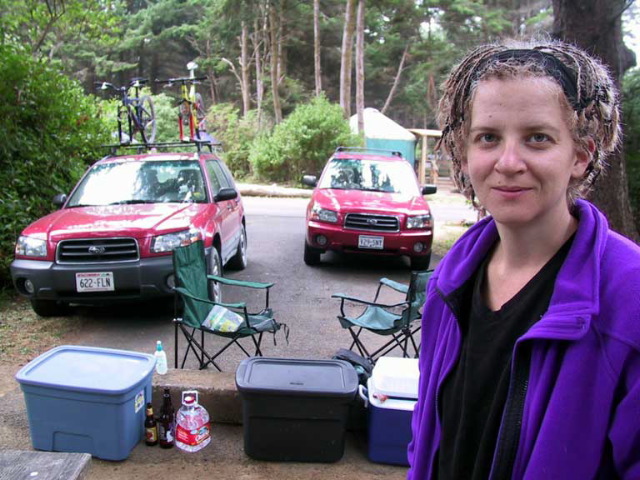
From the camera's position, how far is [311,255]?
8328mm

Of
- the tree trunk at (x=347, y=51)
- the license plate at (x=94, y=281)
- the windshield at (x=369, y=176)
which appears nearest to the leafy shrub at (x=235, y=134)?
the tree trunk at (x=347, y=51)

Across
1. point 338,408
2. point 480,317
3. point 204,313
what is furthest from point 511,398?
point 204,313

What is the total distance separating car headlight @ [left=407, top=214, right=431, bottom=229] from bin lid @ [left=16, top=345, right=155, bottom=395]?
4.79 metres

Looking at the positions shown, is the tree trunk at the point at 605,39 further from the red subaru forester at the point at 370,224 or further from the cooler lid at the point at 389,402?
the cooler lid at the point at 389,402

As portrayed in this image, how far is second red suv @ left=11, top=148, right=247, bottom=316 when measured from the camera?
5.27 m

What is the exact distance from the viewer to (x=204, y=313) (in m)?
4.57

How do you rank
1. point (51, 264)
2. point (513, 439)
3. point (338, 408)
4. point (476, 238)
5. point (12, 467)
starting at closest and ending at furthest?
point (513, 439) → point (476, 238) → point (12, 467) → point (338, 408) → point (51, 264)

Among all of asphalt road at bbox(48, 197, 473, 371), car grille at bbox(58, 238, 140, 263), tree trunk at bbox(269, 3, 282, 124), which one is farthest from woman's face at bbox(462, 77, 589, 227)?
tree trunk at bbox(269, 3, 282, 124)

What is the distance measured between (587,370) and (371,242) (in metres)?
6.62

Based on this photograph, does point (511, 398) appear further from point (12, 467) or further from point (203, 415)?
point (203, 415)

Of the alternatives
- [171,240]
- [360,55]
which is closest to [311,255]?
[171,240]

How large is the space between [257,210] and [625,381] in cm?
1514

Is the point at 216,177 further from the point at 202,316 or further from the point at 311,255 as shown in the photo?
the point at 202,316

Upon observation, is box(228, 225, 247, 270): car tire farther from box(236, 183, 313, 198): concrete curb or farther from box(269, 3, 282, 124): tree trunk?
box(269, 3, 282, 124): tree trunk
